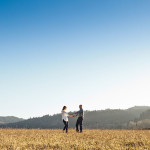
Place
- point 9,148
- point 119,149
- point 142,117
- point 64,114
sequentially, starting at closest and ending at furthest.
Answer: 1. point 119,149
2. point 9,148
3. point 64,114
4. point 142,117

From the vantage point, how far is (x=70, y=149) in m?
9.00

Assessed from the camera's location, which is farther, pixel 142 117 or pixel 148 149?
pixel 142 117

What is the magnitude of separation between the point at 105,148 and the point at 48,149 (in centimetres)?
228

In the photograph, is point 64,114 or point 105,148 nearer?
point 105,148

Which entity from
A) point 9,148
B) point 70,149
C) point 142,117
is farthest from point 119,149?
point 142,117

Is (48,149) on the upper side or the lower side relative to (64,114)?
lower

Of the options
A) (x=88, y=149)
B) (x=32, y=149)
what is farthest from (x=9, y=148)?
(x=88, y=149)

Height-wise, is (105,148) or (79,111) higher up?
(79,111)

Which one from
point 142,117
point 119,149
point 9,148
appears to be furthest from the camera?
point 142,117

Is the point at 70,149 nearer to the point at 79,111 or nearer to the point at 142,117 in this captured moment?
the point at 79,111

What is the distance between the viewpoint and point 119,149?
8852mm

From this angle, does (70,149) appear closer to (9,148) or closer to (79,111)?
(9,148)

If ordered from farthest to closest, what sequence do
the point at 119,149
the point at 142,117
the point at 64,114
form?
1. the point at 142,117
2. the point at 64,114
3. the point at 119,149

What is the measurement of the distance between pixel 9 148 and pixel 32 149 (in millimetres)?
1141
